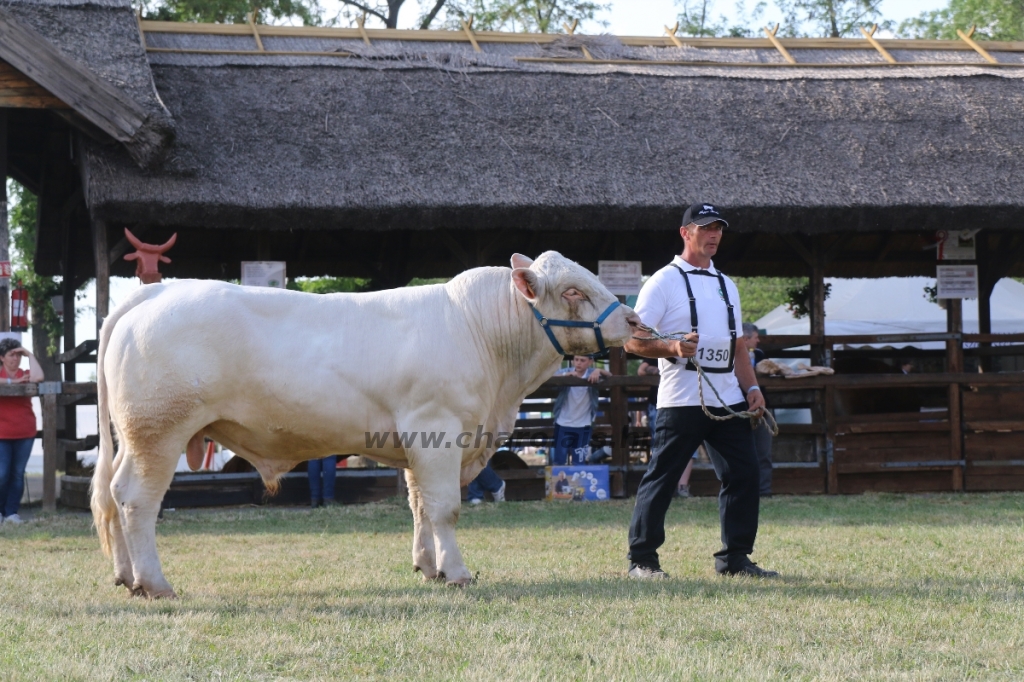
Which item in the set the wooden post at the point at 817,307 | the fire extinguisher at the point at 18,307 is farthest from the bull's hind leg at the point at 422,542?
Answer: the wooden post at the point at 817,307

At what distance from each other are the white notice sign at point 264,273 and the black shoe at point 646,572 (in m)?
6.59

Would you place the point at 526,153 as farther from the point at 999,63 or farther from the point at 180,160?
the point at 999,63

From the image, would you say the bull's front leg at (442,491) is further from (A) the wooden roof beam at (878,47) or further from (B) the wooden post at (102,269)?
(A) the wooden roof beam at (878,47)

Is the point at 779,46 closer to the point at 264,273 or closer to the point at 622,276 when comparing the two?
the point at 622,276

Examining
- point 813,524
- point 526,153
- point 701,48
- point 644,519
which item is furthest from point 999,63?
point 644,519

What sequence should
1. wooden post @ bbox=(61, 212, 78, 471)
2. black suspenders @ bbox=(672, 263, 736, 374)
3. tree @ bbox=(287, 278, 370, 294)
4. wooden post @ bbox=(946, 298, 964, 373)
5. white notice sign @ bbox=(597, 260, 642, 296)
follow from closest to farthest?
black suspenders @ bbox=(672, 263, 736, 374) → white notice sign @ bbox=(597, 260, 642, 296) → wooden post @ bbox=(946, 298, 964, 373) → wooden post @ bbox=(61, 212, 78, 471) → tree @ bbox=(287, 278, 370, 294)

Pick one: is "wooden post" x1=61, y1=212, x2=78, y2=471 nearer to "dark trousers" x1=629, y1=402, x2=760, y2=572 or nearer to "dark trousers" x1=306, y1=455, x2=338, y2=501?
"dark trousers" x1=306, y1=455, x2=338, y2=501

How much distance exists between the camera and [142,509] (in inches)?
235

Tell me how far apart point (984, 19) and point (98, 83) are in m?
28.7

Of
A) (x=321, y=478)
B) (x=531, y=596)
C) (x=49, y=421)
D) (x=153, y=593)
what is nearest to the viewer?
(x=531, y=596)

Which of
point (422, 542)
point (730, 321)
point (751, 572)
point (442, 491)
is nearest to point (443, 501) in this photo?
point (442, 491)

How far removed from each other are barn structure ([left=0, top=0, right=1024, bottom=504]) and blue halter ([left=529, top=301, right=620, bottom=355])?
210 inches

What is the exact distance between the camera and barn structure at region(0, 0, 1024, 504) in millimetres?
11383

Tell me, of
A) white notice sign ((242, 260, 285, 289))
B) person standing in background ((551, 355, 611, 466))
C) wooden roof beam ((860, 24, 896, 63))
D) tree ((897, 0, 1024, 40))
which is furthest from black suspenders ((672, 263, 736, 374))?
tree ((897, 0, 1024, 40))
